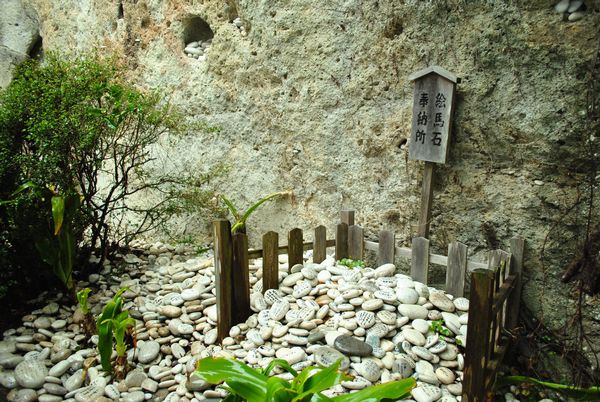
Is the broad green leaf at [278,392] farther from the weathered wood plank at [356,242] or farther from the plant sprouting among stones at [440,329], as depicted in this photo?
the weathered wood plank at [356,242]

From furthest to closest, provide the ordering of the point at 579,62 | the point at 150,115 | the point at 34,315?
1. the point at 150,115
2. the point at 34,315
3. the point at 579,62

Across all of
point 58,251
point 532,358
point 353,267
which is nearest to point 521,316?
point 532,358

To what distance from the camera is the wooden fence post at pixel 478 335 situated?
231 cm

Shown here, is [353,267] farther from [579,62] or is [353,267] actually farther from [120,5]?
[120,5]

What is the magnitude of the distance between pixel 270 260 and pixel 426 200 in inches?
55.7

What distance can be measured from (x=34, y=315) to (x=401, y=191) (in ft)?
11.3

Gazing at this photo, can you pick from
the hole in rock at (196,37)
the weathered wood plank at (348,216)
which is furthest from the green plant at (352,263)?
the hole in rock at (196,37)

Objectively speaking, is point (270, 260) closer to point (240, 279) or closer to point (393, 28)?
point (240, 279)

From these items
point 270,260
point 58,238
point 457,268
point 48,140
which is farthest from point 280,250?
point 48,140

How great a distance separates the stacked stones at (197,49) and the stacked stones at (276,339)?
10.7 feet

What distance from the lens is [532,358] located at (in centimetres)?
326

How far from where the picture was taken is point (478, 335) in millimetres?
2385

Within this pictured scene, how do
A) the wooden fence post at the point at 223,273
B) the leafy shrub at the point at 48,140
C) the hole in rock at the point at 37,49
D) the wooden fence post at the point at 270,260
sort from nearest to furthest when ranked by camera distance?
1. the wooden fence post at the point at 223,273
2. the wooden fence post at the point at 270,260
3. the leafy shrub at the point at 48,140
4. the hole in rock at the point at 37,49

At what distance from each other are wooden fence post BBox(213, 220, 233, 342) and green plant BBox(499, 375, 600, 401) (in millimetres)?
1932
